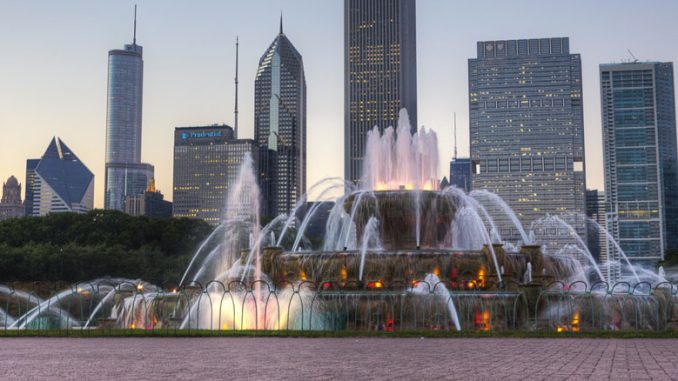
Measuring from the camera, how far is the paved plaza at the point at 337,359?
1628 cm

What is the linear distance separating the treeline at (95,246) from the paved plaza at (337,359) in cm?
6198

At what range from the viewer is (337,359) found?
767 inches

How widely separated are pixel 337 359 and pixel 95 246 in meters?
79.6

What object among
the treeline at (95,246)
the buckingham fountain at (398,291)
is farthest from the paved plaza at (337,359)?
the treeline at (95,246)

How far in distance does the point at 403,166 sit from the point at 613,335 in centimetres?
3203

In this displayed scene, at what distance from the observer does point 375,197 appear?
162 feet

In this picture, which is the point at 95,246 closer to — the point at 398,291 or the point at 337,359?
the point at 398,291

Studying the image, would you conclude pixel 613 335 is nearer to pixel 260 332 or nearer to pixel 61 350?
pixel 260 332

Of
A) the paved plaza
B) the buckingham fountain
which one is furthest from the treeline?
the paved plaza

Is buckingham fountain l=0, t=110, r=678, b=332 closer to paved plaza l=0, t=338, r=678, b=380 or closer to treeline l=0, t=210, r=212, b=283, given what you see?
paved plaza l=0, t=338, r=678, b=380

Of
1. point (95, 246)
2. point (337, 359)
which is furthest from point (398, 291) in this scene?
point (95, 246)

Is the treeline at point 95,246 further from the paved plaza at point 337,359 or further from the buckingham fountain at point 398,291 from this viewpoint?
the paved plaza at point 337,359

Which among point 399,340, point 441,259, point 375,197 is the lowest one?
point 399,340

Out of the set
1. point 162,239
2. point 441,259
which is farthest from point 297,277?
point 162,239
